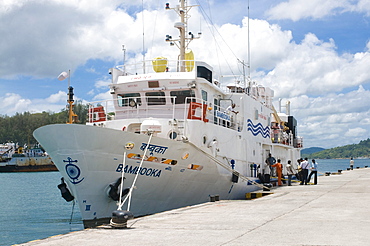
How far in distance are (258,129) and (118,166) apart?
37.3 feet

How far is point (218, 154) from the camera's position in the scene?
58.7ft

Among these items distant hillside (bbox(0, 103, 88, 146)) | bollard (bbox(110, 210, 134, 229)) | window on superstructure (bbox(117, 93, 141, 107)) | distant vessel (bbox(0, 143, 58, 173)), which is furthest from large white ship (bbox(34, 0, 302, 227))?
distant vessel (bbox(0, 143, 58, 173))

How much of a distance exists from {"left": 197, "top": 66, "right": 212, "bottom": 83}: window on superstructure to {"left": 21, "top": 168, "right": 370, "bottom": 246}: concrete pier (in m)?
7.18

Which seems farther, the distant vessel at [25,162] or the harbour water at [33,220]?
Result: the distant vessel at [25,162]

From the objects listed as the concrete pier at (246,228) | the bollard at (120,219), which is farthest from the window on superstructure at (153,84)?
the bollard at (120,219)

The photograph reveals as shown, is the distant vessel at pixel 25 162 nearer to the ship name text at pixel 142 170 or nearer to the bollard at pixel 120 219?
the ship name text at pixel 142 170

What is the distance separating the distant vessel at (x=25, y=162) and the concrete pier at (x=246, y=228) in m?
91.9

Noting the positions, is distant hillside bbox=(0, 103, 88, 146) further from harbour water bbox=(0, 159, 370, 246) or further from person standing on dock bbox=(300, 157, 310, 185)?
person standing on dock bbox=(300, 157, 310, 185)

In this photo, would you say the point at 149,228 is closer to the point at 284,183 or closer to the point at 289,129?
the point at 284,183

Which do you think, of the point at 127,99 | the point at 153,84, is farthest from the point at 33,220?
the point at 153,84

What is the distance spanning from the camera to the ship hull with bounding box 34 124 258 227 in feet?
43.0

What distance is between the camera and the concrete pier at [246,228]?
779 cm

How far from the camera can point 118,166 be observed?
1375cm

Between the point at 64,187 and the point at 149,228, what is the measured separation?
6.88 m
